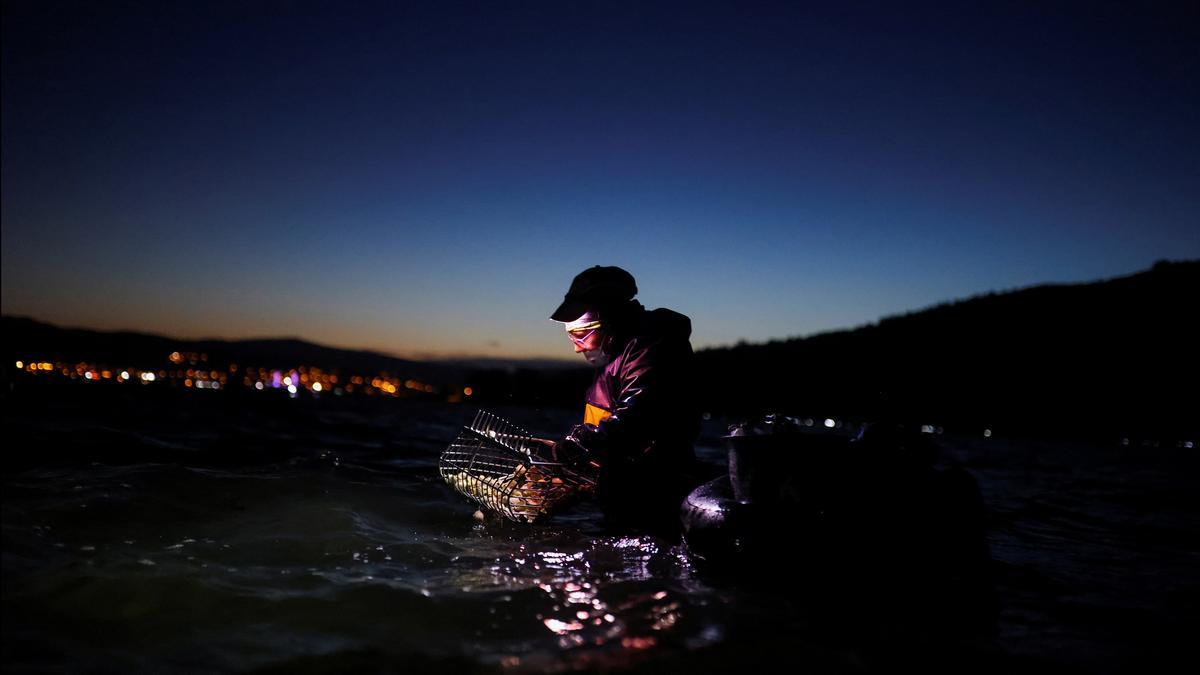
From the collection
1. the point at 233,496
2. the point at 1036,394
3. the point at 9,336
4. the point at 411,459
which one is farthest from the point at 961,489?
the point at 9,336

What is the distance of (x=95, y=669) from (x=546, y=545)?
Answer: 3.43 meters

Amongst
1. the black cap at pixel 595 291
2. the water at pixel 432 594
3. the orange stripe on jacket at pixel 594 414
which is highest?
the black cap at pixel 595 291

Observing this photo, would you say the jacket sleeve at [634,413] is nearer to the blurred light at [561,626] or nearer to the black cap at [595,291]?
the black cap at [595,291]

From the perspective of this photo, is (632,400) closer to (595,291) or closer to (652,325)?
(652,325)

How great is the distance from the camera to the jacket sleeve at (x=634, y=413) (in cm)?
553

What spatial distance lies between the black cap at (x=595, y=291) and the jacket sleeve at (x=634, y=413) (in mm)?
567

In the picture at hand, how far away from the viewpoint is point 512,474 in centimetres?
574

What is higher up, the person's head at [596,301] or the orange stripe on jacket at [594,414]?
the person's head at [596,301]

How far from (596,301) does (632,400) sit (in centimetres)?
109

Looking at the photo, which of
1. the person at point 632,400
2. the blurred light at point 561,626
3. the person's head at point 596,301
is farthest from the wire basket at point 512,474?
the blurred light at point 561,626

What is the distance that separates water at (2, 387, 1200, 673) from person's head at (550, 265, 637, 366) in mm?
1971

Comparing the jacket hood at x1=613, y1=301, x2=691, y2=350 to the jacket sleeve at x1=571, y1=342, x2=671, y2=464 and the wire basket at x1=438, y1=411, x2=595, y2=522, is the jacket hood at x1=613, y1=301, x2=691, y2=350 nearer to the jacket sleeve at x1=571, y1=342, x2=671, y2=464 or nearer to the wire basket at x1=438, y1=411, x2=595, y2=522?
the jacket sleeve at x1=571, y1=342, x2=671, y2=464

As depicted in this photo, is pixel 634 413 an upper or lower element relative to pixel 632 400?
lower

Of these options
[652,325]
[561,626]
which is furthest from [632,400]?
[561,626]
